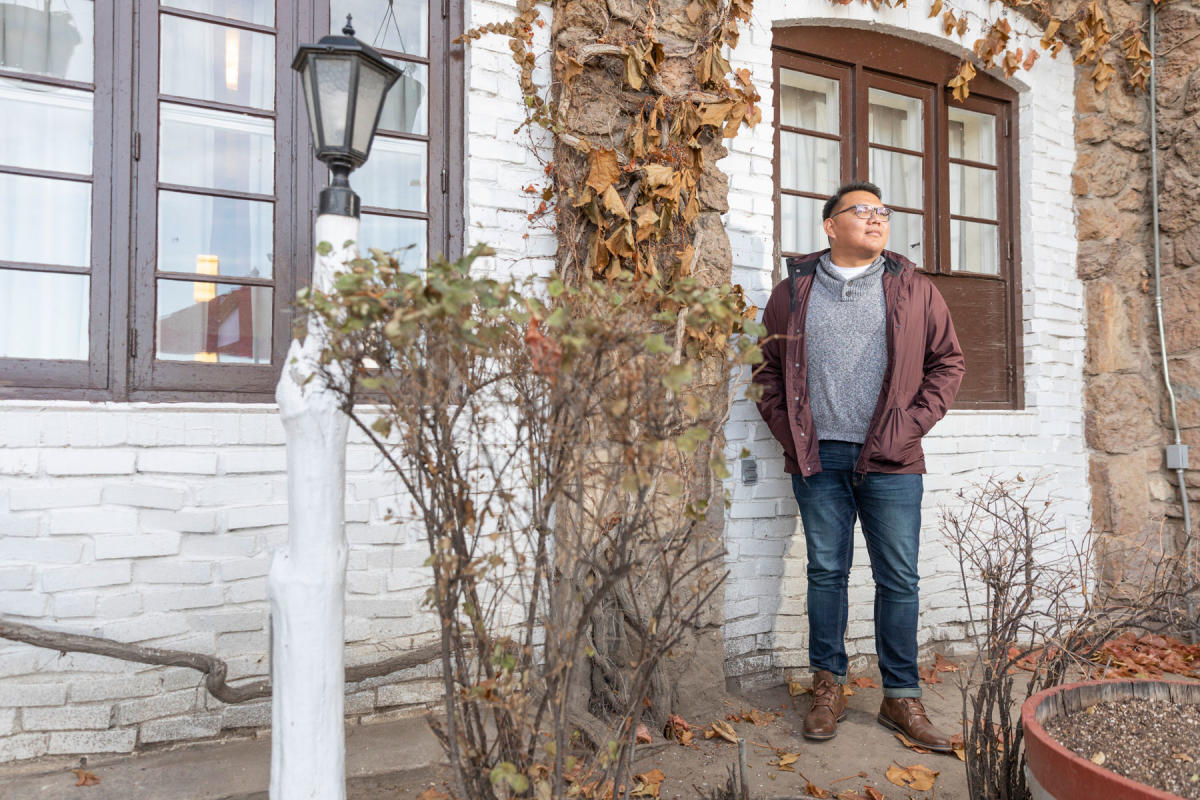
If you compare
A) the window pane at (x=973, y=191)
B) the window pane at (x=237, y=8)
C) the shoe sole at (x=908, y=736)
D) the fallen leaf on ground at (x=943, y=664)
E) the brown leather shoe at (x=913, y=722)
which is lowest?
the fallen leaf on ground at (x=943, y=664)

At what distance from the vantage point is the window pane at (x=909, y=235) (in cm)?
419

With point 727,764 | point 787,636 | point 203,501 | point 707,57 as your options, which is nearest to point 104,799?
point 203,501

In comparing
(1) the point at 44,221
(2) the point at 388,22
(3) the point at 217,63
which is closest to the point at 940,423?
(2) the point at 388,22

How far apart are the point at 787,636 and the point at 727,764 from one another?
96cm

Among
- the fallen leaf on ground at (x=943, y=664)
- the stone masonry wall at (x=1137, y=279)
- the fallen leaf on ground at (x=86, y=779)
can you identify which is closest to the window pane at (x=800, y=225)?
the stone masonry wall at (x=1137, y=279)

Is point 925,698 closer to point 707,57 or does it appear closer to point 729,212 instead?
point 729,212

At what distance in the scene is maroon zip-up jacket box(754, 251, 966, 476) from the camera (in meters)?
2.99

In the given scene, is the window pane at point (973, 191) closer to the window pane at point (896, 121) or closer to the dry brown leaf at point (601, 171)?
the window pane at point (896, 121)

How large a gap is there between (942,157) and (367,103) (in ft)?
11.1

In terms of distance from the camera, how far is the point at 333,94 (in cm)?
183

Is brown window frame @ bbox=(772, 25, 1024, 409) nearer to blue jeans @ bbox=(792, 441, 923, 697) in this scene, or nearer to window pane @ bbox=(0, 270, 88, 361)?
blue jeans @ bbox=(792, 441, 923, 697)

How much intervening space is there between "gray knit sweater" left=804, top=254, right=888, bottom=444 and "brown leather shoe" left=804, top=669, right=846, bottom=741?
0.93 metres

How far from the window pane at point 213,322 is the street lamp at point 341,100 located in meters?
1.22

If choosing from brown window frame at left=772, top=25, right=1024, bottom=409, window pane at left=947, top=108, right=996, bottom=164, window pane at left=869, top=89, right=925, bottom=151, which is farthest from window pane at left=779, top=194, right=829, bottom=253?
window pane at left=947, top=108, right=996, bottom=164
